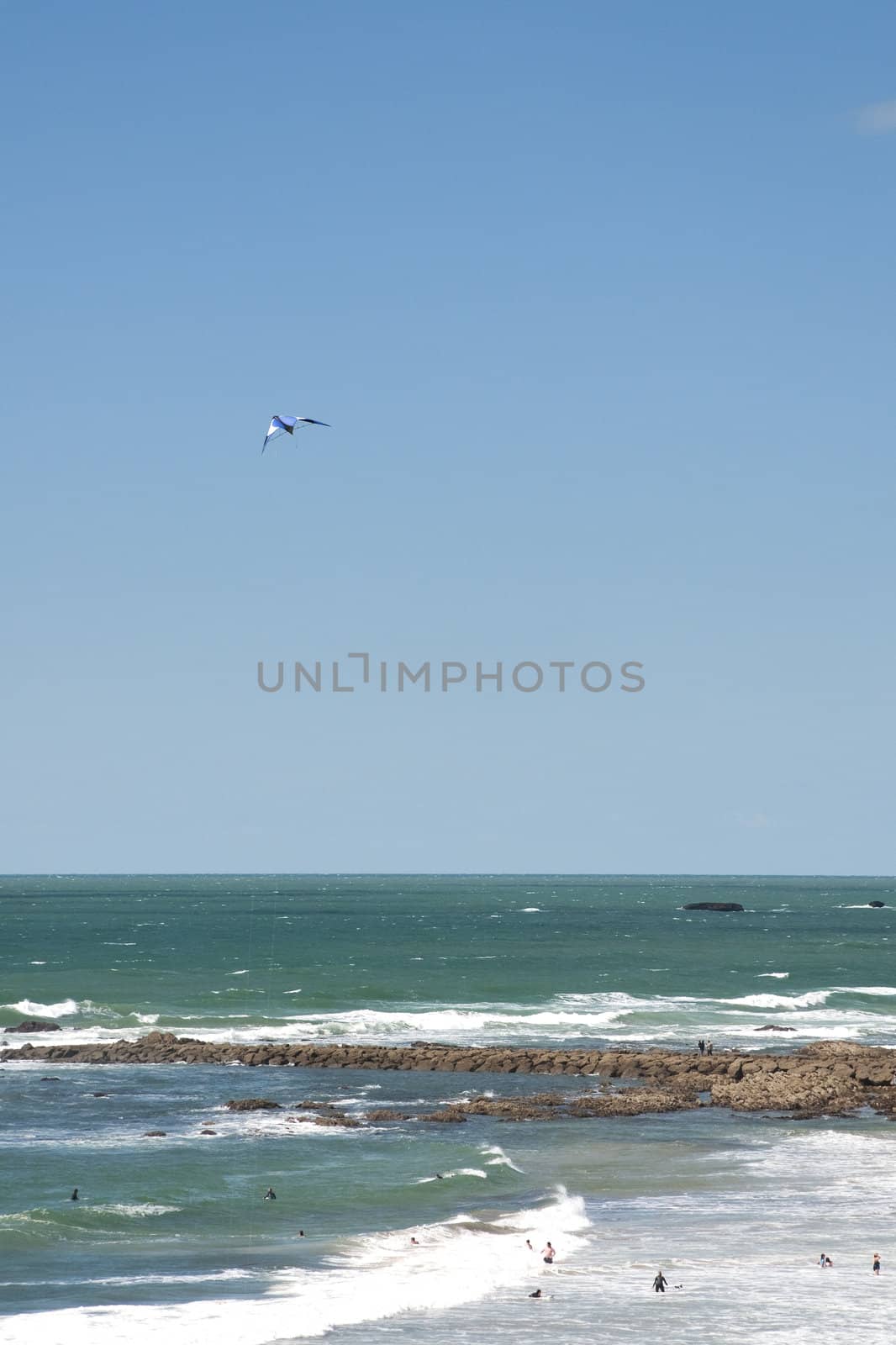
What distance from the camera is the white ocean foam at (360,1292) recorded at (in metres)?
26.1

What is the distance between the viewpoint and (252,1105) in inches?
1903

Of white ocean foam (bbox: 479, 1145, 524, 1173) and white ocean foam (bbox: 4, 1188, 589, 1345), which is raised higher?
white ocean foam (bbox: 4, 1188, 589, 1345)

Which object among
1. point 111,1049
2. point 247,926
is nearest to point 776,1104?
point 111,1049

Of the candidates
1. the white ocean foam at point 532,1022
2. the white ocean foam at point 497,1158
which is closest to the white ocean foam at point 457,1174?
the white ocean foam at point 497,1158

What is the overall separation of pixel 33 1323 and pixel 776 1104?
2853 cm

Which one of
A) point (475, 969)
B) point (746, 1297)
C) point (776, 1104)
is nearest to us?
point (746, 1297)

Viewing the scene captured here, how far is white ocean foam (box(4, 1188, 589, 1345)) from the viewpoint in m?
26.1

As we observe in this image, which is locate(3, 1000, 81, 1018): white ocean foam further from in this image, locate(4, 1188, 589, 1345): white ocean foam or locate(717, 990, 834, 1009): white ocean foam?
locate(4, 1188, 589, 1345): white ocean foam

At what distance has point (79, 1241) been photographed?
33.3 meters

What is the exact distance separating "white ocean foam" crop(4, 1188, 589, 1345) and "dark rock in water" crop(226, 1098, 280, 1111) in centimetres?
1498

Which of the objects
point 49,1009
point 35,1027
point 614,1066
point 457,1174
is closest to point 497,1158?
point 457,1174

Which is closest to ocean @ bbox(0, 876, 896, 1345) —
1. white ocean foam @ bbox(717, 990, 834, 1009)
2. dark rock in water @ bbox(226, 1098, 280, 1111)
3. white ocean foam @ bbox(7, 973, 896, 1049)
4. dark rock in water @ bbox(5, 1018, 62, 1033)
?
white ocean foam @ bbox(7, 973, 896, 1049)

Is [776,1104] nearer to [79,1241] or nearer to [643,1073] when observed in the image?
[643,1073]

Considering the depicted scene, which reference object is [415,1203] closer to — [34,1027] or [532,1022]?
[34,1027]
